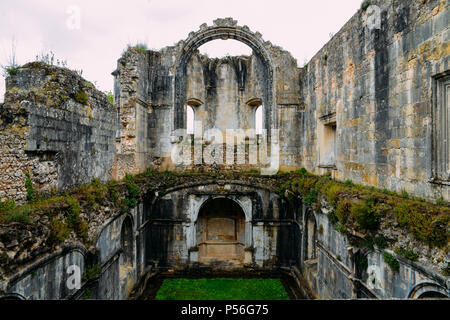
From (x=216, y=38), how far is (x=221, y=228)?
27.1 ft

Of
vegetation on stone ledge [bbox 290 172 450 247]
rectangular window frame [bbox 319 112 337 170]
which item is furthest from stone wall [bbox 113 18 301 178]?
vegetation on stone ledge [bbox 290 172 450 247]

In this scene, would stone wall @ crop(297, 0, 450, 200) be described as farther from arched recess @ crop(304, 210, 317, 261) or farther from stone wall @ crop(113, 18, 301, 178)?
stone wall @ crop(113, 18, 301, 178)

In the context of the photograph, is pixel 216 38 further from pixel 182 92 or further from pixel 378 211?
pixel 378 211

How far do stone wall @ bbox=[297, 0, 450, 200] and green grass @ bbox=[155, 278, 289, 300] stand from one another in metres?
4.19

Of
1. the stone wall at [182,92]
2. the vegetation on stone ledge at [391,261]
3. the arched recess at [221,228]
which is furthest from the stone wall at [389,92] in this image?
the arched recess at [221,228]

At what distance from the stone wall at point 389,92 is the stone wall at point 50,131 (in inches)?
252

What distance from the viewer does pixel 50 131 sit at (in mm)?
4910

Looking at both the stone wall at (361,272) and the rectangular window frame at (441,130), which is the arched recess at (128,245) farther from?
the rectangular window frame at (441,130)

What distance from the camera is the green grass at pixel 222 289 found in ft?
27.3

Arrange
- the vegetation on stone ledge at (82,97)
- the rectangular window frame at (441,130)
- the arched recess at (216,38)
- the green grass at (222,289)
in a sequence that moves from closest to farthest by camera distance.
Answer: the rectangular window frame at (441,130), the vegetation on stone ledge at (82,97), the green grass at (222,289), the arched recess at (216,38)

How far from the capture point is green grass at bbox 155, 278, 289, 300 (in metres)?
8.31

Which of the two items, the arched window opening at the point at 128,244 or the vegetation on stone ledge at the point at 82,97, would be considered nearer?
the vegetation on stone ledge at the point at 82,97

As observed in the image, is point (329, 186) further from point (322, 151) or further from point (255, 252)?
point (255, 252)

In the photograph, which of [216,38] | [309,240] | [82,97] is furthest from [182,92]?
[309,240]
